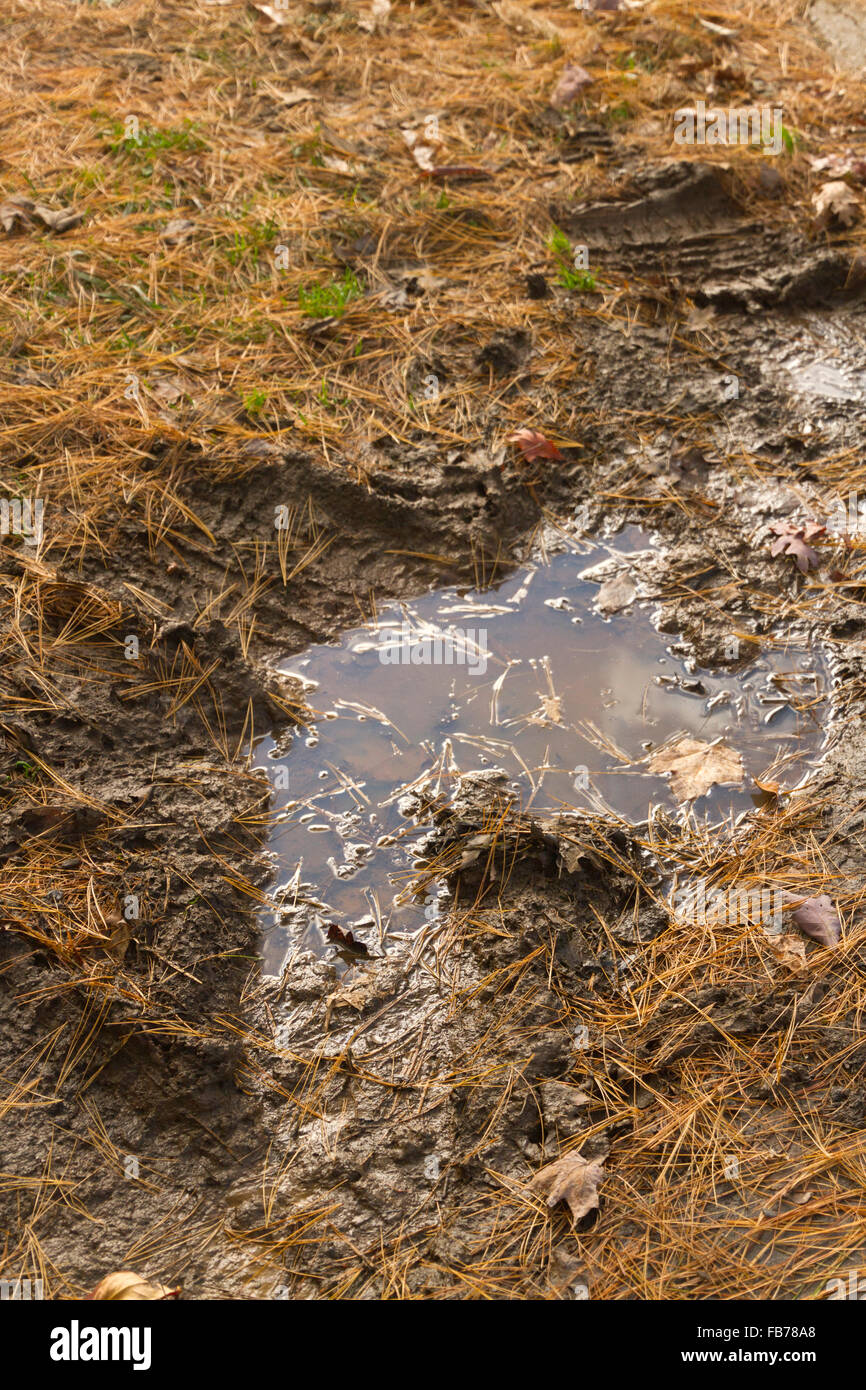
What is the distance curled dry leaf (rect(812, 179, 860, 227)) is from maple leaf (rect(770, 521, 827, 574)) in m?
1.48

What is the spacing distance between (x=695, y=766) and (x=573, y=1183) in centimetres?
110

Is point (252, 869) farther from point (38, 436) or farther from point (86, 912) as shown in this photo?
point (38, 436)

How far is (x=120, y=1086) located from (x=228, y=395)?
2.12 meters

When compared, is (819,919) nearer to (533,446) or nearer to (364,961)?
(364,961)

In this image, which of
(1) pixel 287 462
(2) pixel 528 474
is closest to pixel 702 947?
(2) pixel 528 474

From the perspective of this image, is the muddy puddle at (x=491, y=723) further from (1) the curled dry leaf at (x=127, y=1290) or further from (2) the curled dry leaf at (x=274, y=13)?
(2) the curled dry leaf at (x=274, y=13)

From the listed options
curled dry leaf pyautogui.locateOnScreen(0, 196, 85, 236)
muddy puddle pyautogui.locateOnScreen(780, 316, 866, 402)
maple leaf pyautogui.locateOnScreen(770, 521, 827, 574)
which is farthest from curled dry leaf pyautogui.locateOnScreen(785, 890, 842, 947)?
curled dry leaf pyautogui.locateOnScreen(0, 196, 85, 236)

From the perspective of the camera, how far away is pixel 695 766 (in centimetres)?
258

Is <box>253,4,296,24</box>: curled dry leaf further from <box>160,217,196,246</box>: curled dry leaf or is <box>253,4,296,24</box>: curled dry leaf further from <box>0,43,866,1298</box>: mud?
<box>0,43,866,1298</box>: mud

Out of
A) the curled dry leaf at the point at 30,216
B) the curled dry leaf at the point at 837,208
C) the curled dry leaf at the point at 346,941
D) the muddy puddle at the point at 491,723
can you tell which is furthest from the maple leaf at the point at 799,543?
the curled dry leaf at the point at 30,216

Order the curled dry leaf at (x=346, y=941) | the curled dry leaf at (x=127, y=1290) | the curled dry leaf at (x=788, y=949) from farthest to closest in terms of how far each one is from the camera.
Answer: the curled dry leaf at (x=346, y=941) < the curled dry leaf at (x=788, y=949) < the curled dry leaf at (x=127, y=1290)

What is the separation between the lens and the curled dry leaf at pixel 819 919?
7.12 feet

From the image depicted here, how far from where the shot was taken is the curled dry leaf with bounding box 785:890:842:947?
2170 millimetres

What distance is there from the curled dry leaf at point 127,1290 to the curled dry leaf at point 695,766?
1.57 m
